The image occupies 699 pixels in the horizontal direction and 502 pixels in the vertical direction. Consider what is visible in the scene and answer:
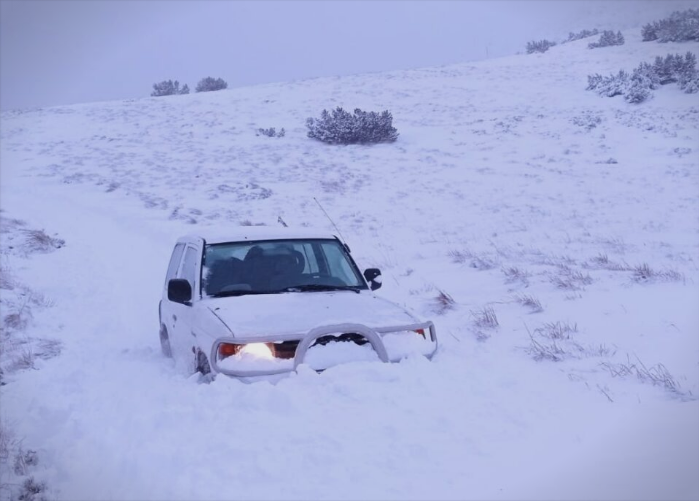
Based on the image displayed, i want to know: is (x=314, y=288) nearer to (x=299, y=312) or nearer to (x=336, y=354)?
(x=299, y=312)

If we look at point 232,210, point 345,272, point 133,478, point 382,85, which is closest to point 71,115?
point 382,85

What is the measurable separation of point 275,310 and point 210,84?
145 feet

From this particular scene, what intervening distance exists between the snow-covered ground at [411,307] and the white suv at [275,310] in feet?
0.72

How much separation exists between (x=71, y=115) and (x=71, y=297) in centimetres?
2417

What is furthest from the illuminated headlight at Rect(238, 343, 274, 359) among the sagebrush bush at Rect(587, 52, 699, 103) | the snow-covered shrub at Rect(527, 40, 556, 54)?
the snow-covered shrub at Rect(527, 40, 556, 54)

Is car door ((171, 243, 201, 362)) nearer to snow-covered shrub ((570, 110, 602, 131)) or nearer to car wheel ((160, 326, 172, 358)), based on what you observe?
car wheel ((160, 326, 172, 358))

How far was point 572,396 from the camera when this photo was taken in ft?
16.1

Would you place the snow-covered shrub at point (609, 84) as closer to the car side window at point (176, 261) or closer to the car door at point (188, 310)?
the car side window at point (176, 261)

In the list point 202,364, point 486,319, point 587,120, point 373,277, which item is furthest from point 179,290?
point 587,120

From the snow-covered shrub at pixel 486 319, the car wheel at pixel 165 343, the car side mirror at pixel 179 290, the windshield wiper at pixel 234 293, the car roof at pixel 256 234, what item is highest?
the car roof at pixel 256 234

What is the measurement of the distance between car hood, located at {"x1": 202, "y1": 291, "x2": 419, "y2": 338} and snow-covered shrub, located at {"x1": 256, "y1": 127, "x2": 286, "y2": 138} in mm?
22658

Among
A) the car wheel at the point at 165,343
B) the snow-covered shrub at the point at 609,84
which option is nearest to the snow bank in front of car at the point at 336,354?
the car wheel at the point at 165,343

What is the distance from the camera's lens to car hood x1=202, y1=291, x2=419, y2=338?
16.4 feet

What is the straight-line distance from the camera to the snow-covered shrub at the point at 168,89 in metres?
45.8
